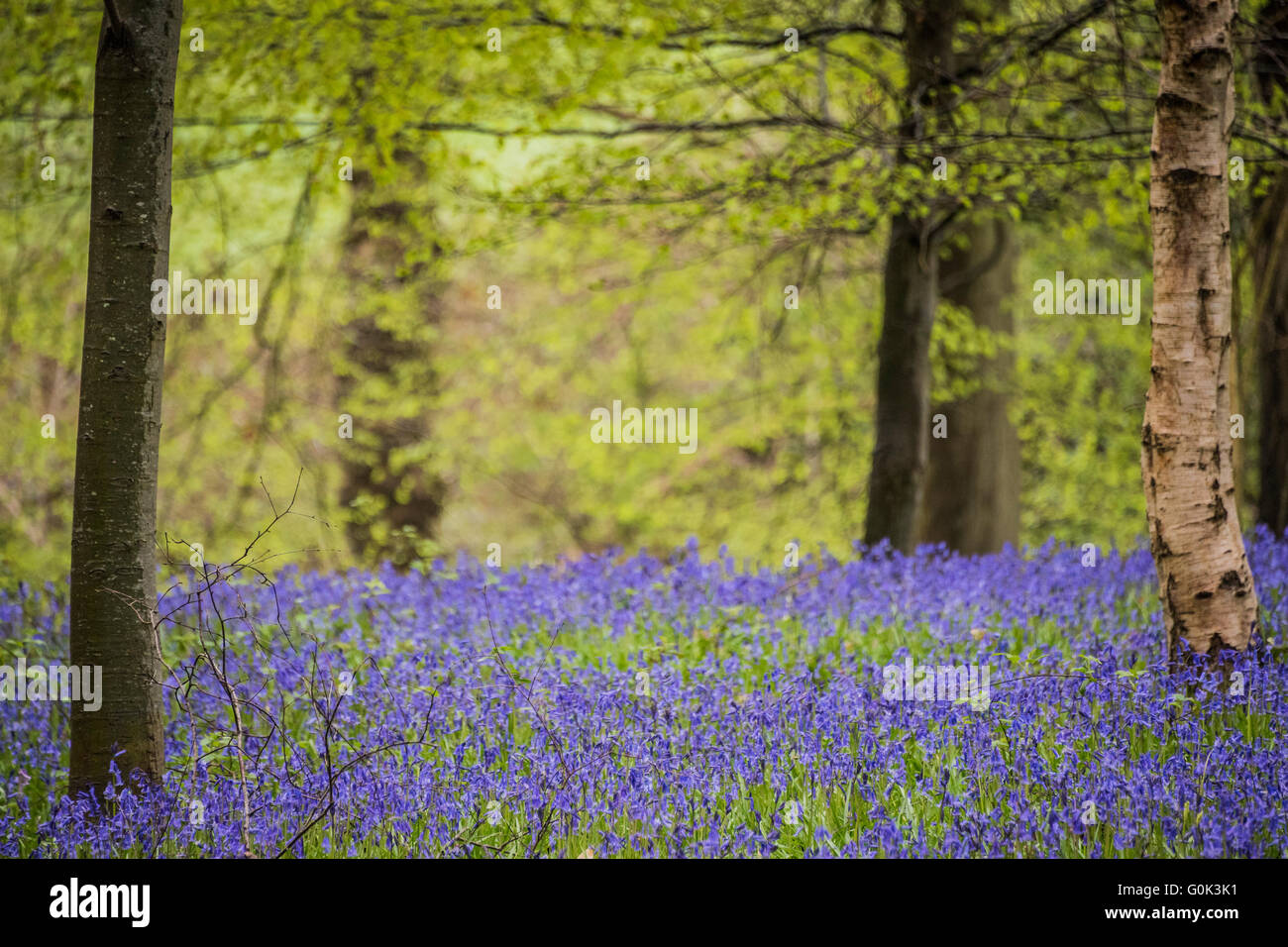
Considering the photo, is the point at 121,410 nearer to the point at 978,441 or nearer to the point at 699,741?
the point at 699,741

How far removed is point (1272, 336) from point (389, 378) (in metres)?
10.4

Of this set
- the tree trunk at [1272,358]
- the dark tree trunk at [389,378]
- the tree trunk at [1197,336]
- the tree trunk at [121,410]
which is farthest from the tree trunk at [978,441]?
the tree trunk at [121,410]

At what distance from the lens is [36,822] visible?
13.7 feet

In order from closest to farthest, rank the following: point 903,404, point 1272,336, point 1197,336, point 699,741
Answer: point 699,741
point 1197,336
point 903,404
point 1272,336

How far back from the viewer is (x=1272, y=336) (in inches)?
332

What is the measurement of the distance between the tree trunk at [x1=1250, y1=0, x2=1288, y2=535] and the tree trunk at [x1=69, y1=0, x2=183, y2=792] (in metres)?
7.67

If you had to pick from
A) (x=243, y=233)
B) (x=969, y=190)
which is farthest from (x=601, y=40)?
(x=243, y=233)

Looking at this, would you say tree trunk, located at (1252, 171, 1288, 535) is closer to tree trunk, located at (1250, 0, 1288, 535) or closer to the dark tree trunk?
tree trunk, located at (1250, 0, 1288, 535)

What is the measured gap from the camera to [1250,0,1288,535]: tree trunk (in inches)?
320

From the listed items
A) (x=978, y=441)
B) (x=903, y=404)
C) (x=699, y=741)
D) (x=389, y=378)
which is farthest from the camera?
(x=389, y=378)

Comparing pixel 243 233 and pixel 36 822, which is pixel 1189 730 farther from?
pixel 243 233

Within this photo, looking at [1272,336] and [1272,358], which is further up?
[1272,336]

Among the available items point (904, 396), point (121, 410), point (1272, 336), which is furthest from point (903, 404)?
point (121, 410)
